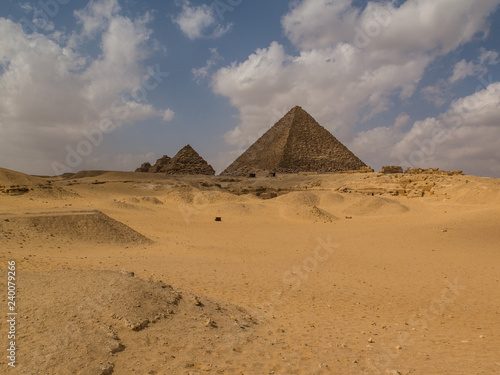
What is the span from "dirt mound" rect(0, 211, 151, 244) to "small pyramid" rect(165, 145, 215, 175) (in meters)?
38.2

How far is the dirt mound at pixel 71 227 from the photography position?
8898mm

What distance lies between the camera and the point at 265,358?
3.31m

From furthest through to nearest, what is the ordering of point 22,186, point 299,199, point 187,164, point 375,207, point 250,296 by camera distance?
point 187,164
point 299,199
point 375,207
point 22,186
point 250,296

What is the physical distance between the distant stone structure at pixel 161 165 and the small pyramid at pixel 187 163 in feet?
6.74

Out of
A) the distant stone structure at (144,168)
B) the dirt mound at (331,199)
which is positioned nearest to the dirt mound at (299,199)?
the dirt mound at (331,199)

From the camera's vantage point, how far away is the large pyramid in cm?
5747

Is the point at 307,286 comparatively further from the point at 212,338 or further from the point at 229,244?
the point at 229,244

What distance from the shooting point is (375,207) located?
66.0 feet

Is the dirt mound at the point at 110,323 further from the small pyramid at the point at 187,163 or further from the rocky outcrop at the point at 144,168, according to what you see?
the rocky outcrop at the point at 144,168

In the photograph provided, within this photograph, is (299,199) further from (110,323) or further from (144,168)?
(144,168)

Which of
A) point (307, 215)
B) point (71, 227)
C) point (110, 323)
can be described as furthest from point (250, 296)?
point (307, 215)

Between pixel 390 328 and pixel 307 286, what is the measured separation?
234 cm

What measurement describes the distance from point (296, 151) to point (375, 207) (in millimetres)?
39618

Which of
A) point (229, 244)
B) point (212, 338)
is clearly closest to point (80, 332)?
point (212, 338)
